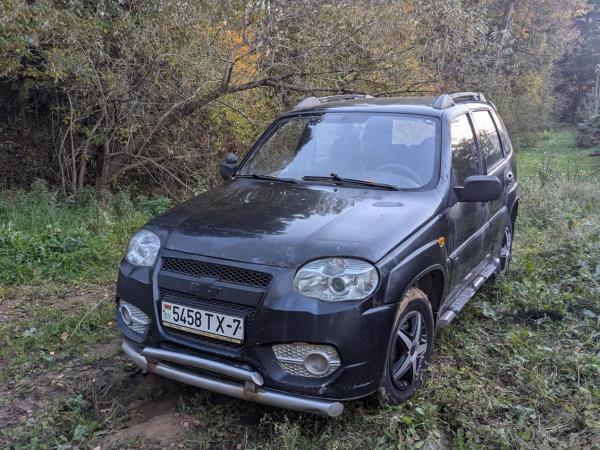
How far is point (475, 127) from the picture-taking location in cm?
485

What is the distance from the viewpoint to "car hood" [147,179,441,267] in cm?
301

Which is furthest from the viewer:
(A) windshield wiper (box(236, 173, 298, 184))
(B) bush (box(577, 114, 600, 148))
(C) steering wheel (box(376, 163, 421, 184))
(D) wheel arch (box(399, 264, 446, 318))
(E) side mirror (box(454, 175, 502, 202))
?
(B) bush (box(577, 114, 600, 148))

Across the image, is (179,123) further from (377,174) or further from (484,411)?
(484,411)

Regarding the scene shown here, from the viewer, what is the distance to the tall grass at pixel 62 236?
5.61 m

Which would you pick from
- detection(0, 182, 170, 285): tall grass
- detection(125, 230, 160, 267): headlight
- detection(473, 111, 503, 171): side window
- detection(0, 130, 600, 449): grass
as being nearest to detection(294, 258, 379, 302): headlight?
detection(0, 130, 600, 449): grass

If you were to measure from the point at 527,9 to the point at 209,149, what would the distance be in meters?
26.5

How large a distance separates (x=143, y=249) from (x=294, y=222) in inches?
37.2

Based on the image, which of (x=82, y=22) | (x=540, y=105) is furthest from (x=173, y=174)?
(x=540, y=105)

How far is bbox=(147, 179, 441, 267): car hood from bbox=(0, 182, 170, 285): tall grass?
2.43 m

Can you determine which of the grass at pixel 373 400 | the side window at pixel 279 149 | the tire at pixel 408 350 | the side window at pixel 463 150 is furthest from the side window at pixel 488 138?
the tire at pixel 408 350

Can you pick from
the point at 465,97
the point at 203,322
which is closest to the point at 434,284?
the point at 203,322

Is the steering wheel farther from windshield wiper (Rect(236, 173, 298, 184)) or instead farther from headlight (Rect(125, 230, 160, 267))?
headlight (Rect(125, 230, 160, 267))

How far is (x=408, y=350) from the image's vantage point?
133 inches

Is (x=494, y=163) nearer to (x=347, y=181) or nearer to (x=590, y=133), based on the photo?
(x=347, y=181)
